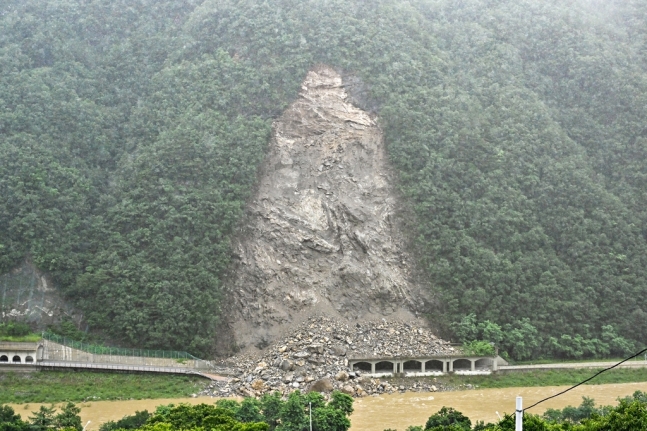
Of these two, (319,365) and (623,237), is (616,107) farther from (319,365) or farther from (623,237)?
(319,365)

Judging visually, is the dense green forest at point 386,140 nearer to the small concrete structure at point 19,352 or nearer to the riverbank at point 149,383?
the riverbank at point 149,383

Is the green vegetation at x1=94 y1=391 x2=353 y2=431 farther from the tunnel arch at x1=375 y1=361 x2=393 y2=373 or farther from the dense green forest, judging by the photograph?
the dense green forest

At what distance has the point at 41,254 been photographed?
47.1 metres

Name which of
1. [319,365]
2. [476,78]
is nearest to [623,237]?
[476,78]

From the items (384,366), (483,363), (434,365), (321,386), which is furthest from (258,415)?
(483,363)

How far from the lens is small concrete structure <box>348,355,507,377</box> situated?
43094mm

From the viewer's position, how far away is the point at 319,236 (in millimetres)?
50906

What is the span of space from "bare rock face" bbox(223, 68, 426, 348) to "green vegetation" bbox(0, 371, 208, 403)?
6.40 m

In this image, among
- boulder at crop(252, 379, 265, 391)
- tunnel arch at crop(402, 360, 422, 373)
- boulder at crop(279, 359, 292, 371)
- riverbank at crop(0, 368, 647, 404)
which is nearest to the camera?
riverbank at crop(0, 368, 647, 404)

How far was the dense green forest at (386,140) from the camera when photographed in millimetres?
47438

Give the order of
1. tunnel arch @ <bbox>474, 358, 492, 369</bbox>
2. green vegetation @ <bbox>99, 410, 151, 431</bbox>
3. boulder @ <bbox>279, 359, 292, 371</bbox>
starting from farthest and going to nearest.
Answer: tunnel arch @ <bbox>474, 358, 492, 369</bbox>
boulder @ <bbox>279, 359, 292, 371</bbox>
green vegetation @ <bbox>99, 410, 151, 431</bbox>

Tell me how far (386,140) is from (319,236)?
10.7m

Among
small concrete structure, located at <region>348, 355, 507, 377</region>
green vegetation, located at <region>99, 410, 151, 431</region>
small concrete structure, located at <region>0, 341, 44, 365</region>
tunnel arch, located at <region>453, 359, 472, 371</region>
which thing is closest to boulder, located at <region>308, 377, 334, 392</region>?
small concrete structure, located at <region>348, 355, 507, 377</region>

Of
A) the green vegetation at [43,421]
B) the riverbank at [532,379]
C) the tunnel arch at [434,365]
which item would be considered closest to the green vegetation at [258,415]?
the green vegetation at [43,421]
